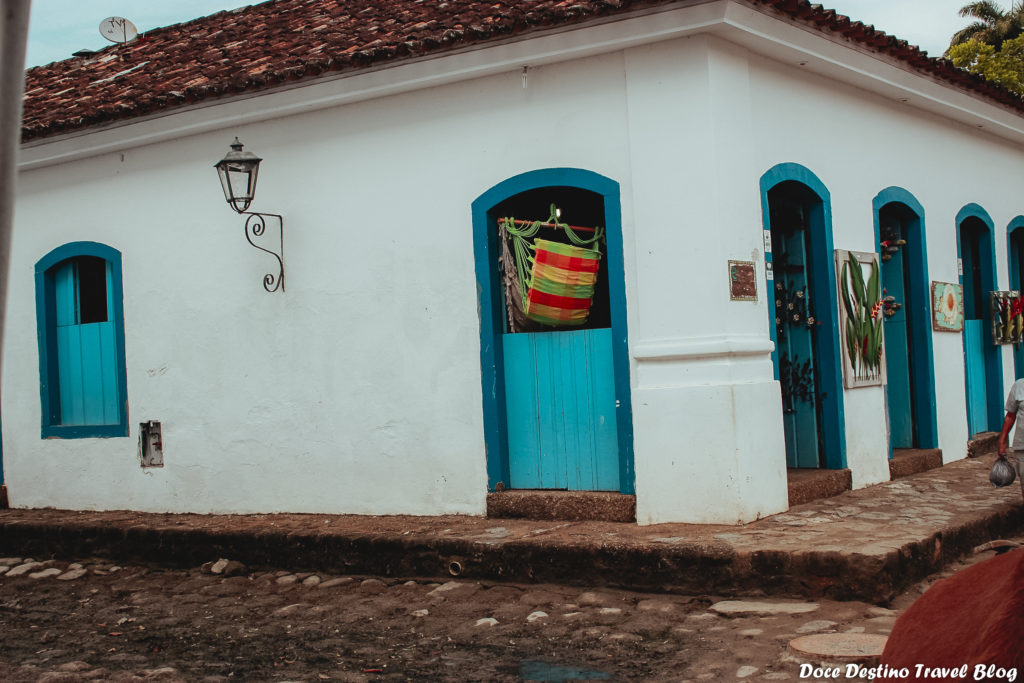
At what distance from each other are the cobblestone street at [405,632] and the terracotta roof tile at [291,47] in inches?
143

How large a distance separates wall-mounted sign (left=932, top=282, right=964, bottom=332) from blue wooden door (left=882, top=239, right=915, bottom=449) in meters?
0.27

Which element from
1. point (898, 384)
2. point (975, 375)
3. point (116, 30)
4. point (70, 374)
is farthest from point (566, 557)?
point (116, 30)

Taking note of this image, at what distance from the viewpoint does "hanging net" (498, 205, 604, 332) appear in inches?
298

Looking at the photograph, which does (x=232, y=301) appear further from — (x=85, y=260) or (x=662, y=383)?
(x=662, y=383)

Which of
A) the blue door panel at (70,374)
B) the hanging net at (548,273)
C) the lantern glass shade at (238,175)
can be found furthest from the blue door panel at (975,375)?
the blue door panel at (70,374)

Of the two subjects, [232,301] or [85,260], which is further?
[85,260]

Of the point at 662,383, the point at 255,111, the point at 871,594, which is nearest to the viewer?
the point at 871,594

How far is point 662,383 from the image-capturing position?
711 cm

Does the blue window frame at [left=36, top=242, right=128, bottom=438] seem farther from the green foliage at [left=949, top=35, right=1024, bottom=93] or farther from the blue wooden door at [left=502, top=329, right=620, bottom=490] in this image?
the green foliage at [left=949, top=35, right=1024, bottom=93]

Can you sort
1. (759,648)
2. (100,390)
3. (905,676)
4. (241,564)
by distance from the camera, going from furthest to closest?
(100,390) → (241,564) → (759,648) → (905,676)

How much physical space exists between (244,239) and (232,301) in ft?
1.72

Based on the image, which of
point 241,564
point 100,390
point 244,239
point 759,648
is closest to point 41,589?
point 241,564

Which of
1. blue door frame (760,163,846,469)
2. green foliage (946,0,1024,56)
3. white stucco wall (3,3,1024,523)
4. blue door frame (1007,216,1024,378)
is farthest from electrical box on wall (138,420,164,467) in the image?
green foliage (946,0,1024,56)

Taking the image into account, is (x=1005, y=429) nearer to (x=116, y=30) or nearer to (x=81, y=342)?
(x=81, y=342)
